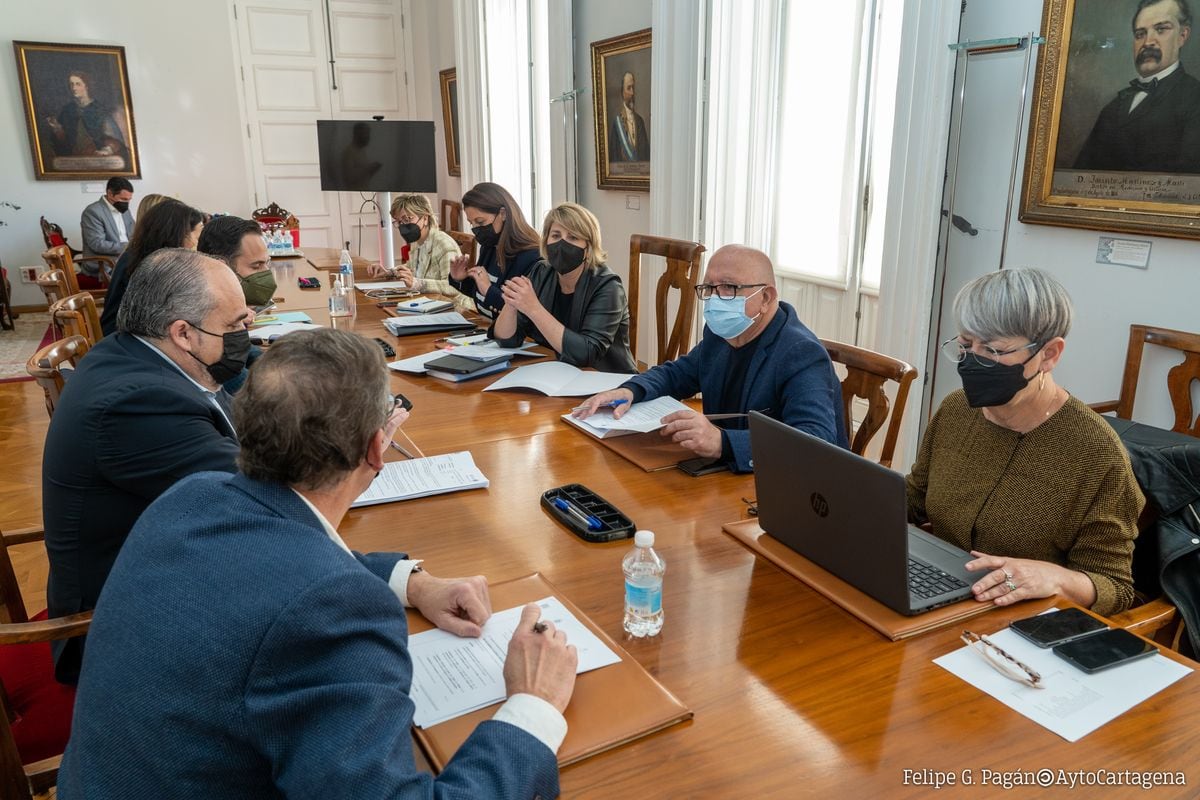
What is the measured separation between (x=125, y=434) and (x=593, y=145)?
440cm

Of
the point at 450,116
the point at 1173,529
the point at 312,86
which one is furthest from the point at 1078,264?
the point at 312,86

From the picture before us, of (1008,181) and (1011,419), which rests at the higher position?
(1008,181)

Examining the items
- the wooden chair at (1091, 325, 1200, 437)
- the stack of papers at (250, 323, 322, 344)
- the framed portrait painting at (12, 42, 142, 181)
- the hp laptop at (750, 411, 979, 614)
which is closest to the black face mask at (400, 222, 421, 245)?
the stack of papers at (250, 323, 322, 344)

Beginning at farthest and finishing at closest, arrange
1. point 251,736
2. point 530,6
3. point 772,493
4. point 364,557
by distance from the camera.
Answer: point 530,6 < point 772,493 < point 364,557 < point 251,736

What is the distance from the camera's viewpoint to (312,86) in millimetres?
8039

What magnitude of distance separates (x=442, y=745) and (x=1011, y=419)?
1206mm

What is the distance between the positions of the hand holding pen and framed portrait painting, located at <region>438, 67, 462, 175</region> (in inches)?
242

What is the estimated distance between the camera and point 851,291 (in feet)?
12.1

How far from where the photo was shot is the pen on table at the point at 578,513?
1.55 metres

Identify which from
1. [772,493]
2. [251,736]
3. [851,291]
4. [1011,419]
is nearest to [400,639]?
[251,736]

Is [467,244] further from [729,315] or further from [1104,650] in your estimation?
[1104,650]

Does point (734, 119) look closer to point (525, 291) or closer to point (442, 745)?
point (525, 291)

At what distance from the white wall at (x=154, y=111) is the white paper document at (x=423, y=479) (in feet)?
23.4

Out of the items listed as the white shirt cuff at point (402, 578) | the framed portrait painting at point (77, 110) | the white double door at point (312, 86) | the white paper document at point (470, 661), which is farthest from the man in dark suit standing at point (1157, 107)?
the framed portrait painting at point (77, 110)
